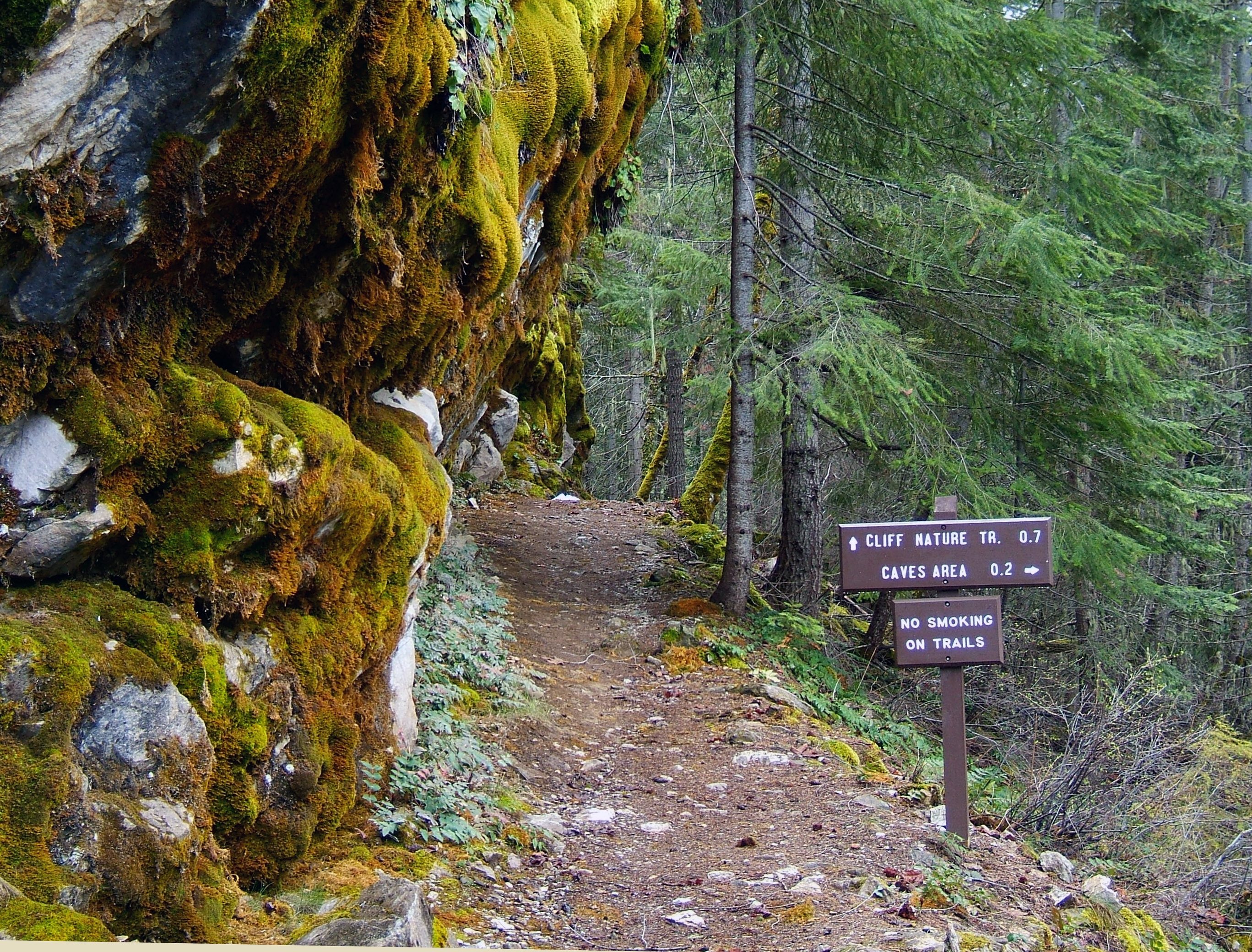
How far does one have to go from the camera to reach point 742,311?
1016 centimetres

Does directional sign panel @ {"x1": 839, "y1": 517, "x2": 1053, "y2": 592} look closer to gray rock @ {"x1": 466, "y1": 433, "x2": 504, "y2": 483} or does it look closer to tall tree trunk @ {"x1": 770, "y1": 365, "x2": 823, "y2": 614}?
tall tree trunk @ {"x1": 770, "y1": 365, "x2": 823, "y2": 614}

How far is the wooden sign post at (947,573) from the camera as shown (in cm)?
584

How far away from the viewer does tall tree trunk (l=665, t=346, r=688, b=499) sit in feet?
62.4

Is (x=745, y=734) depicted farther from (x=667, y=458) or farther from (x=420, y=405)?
(x=667, y=458)

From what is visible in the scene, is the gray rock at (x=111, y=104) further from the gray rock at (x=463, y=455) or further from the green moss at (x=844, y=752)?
the gray rock at (x=463, y=455)

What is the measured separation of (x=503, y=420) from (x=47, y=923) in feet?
45.7

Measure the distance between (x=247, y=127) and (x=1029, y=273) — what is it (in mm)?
7717

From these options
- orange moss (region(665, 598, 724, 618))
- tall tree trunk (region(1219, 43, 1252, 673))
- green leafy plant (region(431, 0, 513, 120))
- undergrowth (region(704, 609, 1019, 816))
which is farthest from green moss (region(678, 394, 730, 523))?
green leafy plant (region(431, 0, 513, 120))

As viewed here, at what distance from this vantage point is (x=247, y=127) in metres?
3.55

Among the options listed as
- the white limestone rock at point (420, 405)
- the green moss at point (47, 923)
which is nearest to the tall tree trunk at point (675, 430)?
the white limestone rock at point (420, 405)

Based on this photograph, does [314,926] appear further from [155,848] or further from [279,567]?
[279,567]

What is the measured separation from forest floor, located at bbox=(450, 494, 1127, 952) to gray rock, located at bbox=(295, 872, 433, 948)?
66 centimetres

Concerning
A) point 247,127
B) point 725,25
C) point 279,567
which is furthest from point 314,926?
point 725,25

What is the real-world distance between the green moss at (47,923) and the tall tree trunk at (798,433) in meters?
8.82
